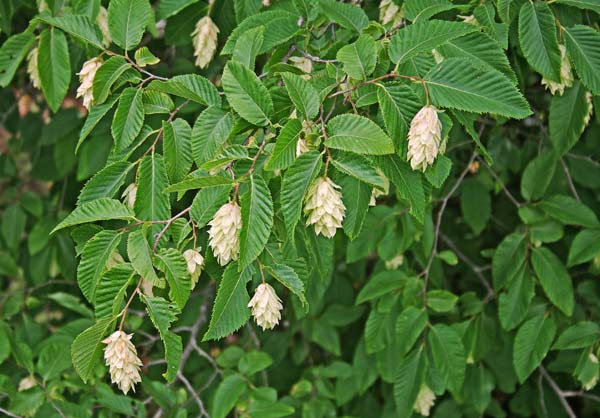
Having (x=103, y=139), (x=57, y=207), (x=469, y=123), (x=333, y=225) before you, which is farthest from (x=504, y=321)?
(x=57, y=207)

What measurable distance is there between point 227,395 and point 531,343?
31.3 inches

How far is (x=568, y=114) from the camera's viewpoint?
1.65 m

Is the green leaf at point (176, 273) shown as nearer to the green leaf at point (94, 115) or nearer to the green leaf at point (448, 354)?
the green leaf at point (94, 115)

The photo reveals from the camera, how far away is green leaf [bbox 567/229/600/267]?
1.76 metres

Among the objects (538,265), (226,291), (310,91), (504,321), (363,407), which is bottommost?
(363,407)

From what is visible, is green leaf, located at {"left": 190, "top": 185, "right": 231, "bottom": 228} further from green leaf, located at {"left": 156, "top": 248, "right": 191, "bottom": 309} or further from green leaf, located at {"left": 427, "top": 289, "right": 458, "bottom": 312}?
green leaf, located at {"left": 427, "top": 289, "right": 458, "bottom": 312}

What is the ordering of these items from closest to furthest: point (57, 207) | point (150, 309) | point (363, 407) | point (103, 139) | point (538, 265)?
point (150, 309) < point (538, 265) < point (103, 139) < point (363, 407) < point (57, 207)

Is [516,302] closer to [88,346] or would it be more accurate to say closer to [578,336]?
[578,336]

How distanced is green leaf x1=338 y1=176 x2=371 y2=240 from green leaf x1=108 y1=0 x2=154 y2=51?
1.72 feet

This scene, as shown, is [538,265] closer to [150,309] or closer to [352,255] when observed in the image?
[352,255]

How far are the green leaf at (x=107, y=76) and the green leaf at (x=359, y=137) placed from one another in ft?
1.44

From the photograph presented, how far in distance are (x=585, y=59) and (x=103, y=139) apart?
4.49ft

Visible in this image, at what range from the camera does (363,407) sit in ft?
7.43

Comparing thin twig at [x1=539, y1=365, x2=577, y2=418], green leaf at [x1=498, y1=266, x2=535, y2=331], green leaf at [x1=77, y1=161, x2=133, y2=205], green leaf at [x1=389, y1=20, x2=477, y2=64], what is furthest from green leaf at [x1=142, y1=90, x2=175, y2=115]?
thin twig at [x1=539, y1=365, x2=577, y2=418]
